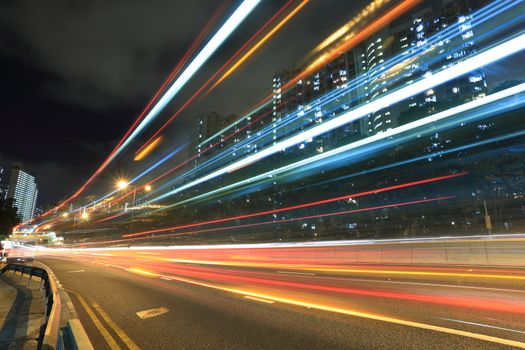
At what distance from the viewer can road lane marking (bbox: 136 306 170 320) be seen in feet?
24.3

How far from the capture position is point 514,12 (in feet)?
57.3

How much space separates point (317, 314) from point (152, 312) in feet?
13.9

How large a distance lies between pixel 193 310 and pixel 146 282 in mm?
6480

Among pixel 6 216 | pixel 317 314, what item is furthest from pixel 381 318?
pixel 6 216

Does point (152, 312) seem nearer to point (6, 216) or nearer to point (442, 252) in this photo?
point (442, 252)

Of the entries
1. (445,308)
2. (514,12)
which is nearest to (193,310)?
(445,308)

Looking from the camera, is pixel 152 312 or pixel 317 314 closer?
pixel 317 314

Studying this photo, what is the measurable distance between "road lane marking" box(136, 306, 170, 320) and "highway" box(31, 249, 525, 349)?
0.08ft

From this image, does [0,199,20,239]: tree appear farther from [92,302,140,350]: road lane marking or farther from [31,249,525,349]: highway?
[92,302,140,350]: road lane marking

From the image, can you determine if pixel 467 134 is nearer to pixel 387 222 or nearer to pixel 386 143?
pixel 386 143

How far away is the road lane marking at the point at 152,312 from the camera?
7403 mm

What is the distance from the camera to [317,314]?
672 centimetres

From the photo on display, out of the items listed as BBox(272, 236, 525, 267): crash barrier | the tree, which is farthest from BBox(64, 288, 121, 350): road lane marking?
the tree

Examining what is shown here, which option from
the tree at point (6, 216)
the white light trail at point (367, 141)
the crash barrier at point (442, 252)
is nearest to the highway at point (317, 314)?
the crash barrier at point (442, 252)
